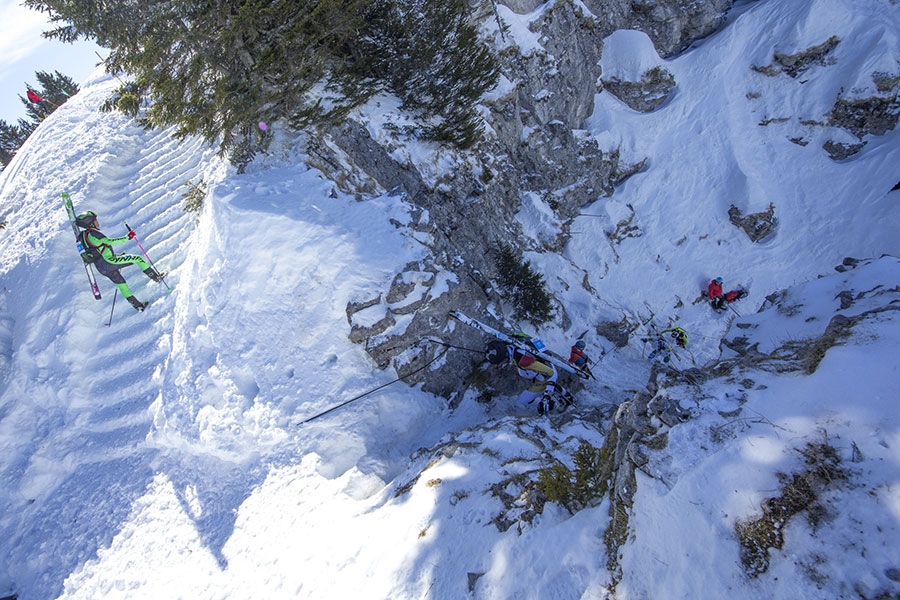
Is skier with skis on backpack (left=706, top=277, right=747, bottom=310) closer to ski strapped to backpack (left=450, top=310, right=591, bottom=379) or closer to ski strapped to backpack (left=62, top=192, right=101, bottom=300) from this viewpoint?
ski strapped to backpack (left=450, top=310, right=591, bottom=379)

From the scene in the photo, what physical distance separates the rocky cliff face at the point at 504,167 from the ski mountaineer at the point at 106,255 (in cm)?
543

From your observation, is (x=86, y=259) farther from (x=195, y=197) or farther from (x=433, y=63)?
(x=433, y=63)

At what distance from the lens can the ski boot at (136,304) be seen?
442 inches

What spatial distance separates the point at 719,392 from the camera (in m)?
5.73

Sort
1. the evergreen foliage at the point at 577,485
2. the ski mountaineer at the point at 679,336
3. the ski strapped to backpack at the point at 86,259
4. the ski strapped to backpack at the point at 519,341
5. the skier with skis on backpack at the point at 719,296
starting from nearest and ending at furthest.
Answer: the evergreen foliage at the point at 577,485 → the ski strapped to backpack at the point at 86,259 → the ski strapped to backpack at the point at 519,341 → the ski mountaineer at the point at 679,336 → the skier with skis on backpack at the point at 719,296

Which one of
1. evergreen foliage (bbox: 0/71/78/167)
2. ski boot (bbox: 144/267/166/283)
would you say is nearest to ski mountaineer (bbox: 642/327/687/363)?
ski boot (bbox: 144/267/166/283)

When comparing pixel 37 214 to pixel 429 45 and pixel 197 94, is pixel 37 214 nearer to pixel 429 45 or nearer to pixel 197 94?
pixel 197 94

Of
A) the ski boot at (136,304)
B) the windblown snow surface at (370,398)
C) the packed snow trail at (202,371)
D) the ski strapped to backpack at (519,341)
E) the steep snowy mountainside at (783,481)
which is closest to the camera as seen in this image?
the steep snowy mountainside at (783,481)

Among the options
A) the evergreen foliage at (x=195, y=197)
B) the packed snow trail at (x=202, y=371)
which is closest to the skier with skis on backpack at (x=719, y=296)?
the packed snow trail at (x=202, y=371)

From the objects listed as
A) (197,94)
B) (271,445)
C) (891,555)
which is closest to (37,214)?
(197,94)

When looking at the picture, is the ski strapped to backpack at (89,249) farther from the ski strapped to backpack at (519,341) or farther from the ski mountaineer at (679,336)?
the ski mountaineer at (679,336)

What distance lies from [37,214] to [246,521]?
12.5 m

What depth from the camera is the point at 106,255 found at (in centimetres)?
1084

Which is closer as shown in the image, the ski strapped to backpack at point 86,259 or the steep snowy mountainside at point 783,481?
the steep snowy mountainside at point 783,481
